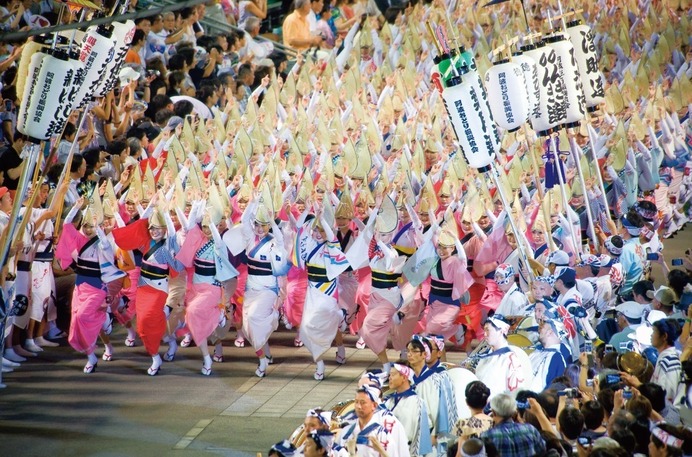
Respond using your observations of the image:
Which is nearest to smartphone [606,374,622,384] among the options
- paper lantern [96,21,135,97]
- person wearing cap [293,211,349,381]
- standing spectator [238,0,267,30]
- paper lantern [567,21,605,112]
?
person wearing cap [293,211,349,381]

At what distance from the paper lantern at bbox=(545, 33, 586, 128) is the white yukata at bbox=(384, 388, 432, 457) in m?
4.35

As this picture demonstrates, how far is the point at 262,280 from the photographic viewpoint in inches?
467

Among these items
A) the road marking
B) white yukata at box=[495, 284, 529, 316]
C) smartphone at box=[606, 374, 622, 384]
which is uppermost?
smartphone at box=[606, 374, 622, 384]

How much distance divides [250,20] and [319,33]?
1.16 m

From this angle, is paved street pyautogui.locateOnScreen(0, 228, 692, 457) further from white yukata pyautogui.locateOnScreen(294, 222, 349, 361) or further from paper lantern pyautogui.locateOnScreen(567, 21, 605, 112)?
paper lantern pyautogui.locateOnScreen(567, 21, 605, 112)

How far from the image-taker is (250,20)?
20.5 meters

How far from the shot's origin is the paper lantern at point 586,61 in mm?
12297

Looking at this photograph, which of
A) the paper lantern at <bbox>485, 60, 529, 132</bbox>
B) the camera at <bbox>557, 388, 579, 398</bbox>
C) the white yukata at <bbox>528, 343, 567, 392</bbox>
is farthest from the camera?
the paper lantern at <bbox>485, 60, 529, 132</bbox>

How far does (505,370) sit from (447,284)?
2757 millimetres

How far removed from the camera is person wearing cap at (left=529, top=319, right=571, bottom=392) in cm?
903

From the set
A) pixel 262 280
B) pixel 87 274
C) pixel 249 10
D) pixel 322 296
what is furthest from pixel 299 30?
pixel 322 296

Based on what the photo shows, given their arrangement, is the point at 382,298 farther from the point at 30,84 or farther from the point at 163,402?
the point at 30,84

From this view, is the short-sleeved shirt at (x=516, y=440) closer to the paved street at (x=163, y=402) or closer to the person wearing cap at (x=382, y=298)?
the paved street at (x=163, y=402)

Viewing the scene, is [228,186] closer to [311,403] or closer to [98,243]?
[98,243]
